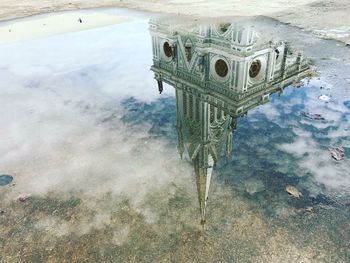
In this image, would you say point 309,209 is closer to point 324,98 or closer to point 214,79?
point 324,98

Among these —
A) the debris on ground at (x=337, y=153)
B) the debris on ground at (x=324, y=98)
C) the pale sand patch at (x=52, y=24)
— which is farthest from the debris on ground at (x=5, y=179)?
the pale sand patch at (x=52, y=24)

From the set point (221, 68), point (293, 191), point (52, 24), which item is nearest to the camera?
point (293, 191)

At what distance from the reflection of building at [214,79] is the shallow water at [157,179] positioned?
396mm

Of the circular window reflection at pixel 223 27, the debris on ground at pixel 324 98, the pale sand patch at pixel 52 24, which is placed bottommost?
the debris on ground at pixel 324 98

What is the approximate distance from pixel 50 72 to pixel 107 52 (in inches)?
159

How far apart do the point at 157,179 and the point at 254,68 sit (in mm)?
9839

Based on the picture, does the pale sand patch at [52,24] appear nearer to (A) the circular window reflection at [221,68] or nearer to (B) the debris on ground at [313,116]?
(A) the circular window reflection at [221,68]

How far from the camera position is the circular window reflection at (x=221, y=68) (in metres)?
16.1

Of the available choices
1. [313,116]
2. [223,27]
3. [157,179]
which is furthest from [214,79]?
[223,27]

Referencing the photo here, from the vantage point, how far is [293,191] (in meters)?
8.91

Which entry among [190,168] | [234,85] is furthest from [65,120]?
[234,85]

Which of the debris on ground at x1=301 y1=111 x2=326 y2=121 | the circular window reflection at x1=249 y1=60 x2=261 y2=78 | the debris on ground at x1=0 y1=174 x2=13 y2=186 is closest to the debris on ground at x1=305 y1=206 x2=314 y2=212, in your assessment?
the debris on ground at x1=301 y1=111 x2=326 y2=121

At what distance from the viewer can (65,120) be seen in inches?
523

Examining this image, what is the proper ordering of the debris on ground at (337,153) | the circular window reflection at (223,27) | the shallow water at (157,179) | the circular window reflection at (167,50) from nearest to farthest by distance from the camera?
the shallow water at (157,179) < the debris on ground at (337,153) < the circular window reflection at (167,50) < the circular window reflection at (223,27)
